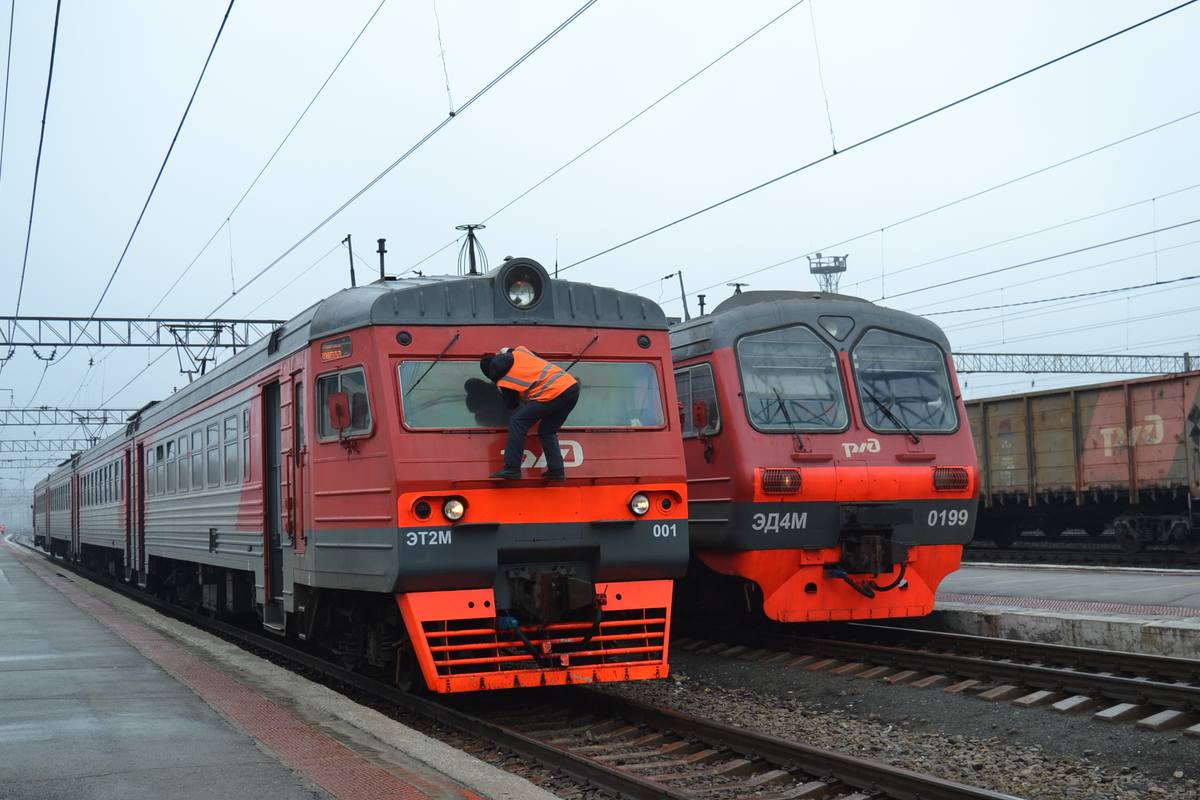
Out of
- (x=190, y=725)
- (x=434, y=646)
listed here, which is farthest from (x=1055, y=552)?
(x=190, y=725)

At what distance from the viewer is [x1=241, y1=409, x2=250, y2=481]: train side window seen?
1062cm

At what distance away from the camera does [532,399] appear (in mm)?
7762

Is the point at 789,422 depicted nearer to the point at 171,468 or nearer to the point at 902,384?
the point at 902,384

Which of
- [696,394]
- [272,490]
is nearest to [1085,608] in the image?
[696,394]

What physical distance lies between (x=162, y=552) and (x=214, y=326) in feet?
56.3

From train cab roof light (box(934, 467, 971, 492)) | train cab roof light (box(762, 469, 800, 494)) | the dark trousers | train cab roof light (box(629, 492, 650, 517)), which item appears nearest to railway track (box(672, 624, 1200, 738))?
train cab roof light (box(934, 467, 971, 492))

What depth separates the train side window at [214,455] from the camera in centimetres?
1201

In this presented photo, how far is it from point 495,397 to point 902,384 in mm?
4690

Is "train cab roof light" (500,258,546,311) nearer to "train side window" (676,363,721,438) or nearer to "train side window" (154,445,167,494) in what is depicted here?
"train side window" (676,363,721,438)

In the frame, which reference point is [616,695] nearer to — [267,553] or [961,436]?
[267,553]

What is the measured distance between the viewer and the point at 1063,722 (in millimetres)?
7371

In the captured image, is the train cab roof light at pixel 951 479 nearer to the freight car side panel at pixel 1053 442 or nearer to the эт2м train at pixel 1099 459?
the эт2м train at pixel 1099 459

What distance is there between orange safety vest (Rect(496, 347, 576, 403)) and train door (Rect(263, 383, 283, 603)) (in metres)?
2.99

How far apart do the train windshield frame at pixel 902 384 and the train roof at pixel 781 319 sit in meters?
0.11
